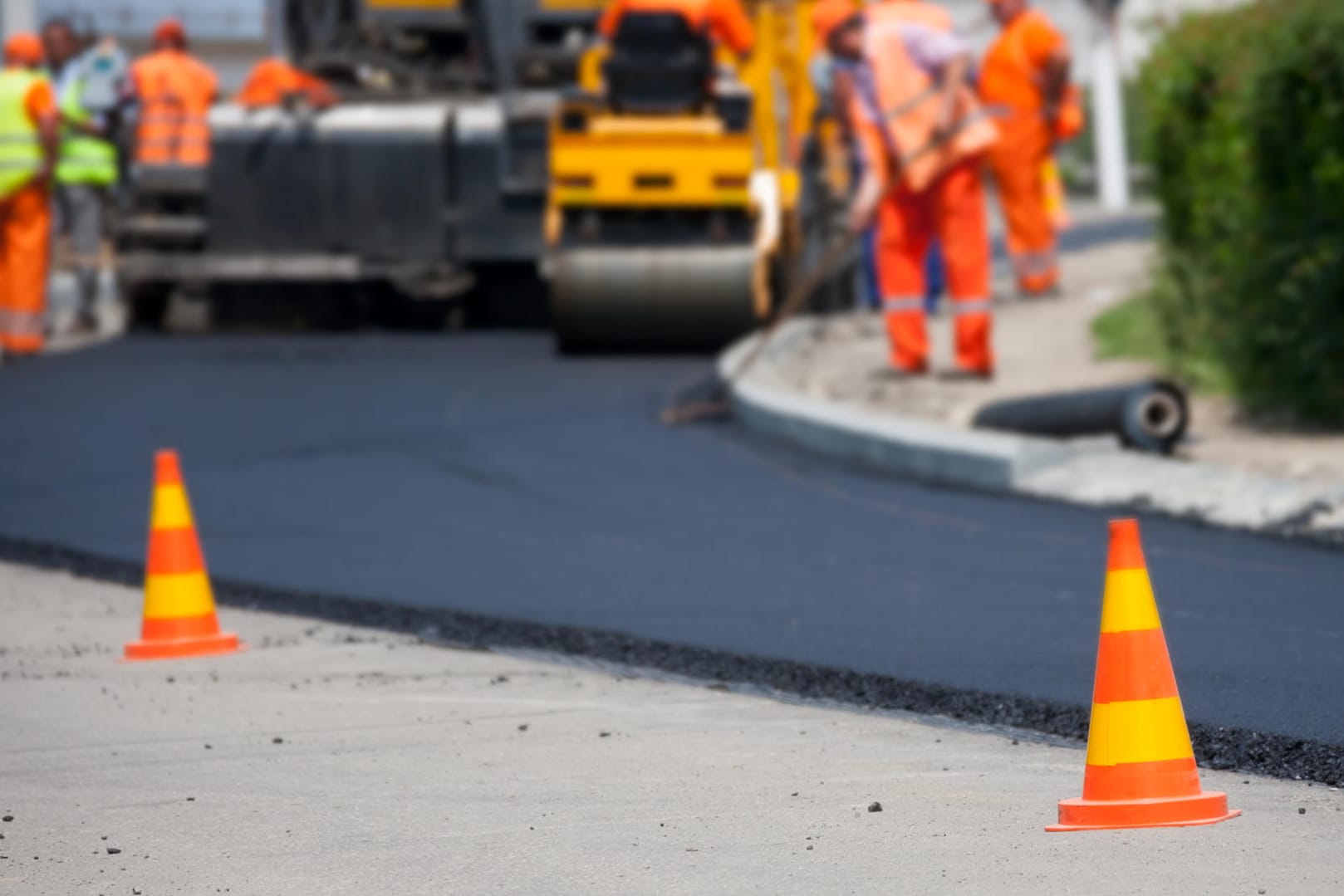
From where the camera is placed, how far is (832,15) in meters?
13.7

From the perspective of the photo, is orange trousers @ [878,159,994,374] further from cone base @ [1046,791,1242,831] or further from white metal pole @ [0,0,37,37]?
Answer: white metal pole @ [0,0,37,37]

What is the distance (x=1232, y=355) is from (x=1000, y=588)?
4.36 meters

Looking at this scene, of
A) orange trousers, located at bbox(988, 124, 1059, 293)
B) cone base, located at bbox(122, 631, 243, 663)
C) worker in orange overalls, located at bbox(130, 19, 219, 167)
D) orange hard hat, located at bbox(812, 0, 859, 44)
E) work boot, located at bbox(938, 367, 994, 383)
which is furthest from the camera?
worker in orange overalls, located at bbox(130, 19, 219, 167)

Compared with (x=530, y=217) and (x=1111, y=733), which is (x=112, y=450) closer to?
(x=530, y=217)

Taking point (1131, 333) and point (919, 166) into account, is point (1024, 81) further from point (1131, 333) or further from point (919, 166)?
point (919, 166)

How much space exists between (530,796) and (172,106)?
1478 centimetres

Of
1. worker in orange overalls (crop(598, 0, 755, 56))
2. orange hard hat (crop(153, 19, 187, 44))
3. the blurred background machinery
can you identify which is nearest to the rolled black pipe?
worker in orange overalls (crop(598, 0, 755, 56))

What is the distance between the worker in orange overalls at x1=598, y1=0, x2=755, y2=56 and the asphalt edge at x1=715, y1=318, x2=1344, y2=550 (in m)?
4.25

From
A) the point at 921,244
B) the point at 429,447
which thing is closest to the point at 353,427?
the point at 429,447

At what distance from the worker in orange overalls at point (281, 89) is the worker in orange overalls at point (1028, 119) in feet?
14.7

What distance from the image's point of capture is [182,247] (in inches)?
723

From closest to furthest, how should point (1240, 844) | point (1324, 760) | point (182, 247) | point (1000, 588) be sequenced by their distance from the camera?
point (1240, 844), point (1324, 760), point (1000, 588), point (182, 247)

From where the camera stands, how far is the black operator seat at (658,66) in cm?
1622

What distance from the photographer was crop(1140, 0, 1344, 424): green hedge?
1088 cm
